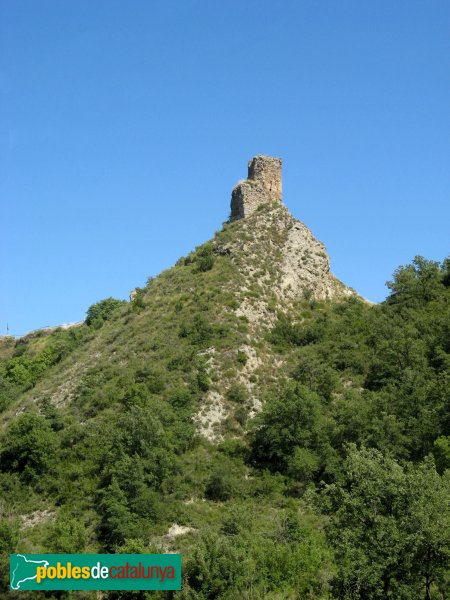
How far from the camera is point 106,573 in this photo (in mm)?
27984

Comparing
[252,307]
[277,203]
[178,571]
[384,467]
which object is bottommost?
[178,571]

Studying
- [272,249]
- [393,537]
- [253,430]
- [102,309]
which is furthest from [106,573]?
[102,309]

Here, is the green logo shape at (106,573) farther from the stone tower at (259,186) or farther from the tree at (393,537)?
the stone tower at (259,186)

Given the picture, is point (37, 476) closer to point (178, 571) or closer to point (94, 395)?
point (94, 395)

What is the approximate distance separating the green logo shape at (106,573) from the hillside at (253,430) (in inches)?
39.7

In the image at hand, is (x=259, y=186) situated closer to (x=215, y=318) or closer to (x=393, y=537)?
(x=215, y=318)

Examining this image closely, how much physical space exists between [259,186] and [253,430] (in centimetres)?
3146

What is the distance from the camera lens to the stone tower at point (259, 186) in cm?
6981

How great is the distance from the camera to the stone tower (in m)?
69.8

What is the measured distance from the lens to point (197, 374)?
49.3 meters

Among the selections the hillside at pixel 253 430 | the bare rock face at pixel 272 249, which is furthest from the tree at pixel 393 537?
the bare rock face at pixel 272 249

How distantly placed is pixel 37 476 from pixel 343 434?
18.9 m

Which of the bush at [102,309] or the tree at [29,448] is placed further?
the bush at [102,309]

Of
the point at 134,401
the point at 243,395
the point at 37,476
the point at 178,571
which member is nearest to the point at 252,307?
the point at 243,395
